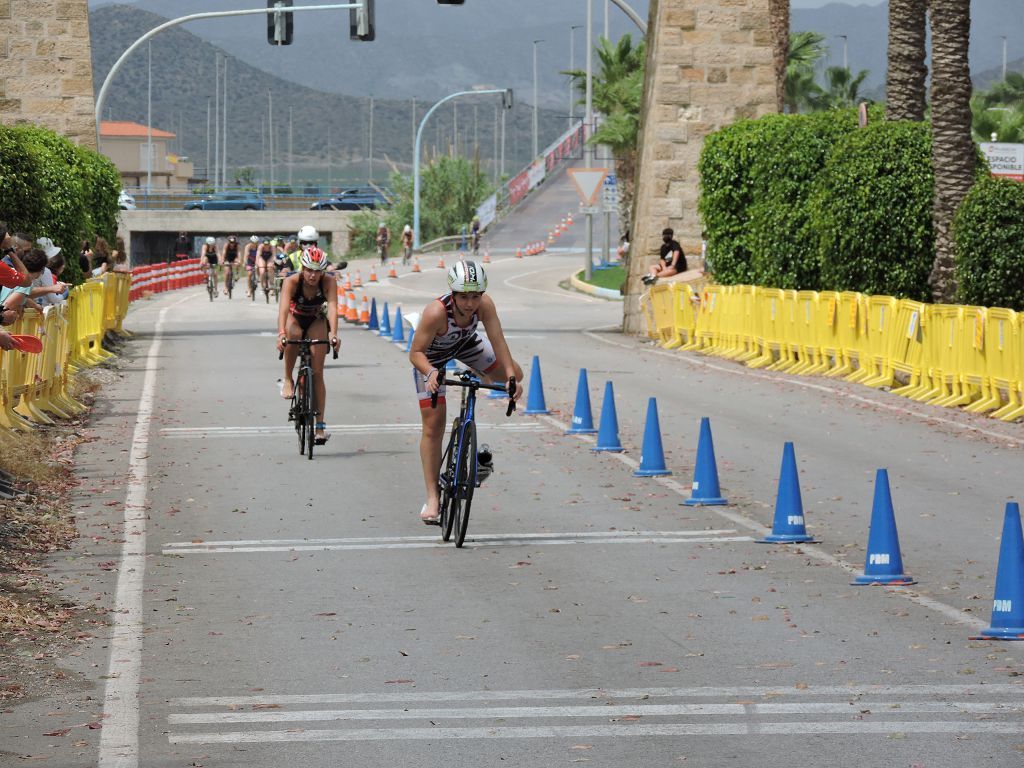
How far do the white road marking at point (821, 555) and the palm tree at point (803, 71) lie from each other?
4000 cm

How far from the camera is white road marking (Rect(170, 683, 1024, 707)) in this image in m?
7.97

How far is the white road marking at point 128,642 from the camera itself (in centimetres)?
724

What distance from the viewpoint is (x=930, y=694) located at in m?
7.98

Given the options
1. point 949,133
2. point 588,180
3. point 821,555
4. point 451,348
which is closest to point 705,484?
point 821,555

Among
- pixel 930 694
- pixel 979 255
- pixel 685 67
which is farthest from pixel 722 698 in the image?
pixel 685 67

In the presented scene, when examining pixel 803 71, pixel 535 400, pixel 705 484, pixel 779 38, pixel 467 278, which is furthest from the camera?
pixel 803 71

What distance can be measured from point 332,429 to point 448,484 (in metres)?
7.53

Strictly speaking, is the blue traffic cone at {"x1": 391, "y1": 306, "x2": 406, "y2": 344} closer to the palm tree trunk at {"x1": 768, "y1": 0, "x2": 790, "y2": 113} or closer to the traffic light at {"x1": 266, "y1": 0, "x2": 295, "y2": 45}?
the traffic light at {"x1": 266, "y1": 0, "x2": 295, "y2": 45}

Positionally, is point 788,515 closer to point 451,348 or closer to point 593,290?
point 451,348

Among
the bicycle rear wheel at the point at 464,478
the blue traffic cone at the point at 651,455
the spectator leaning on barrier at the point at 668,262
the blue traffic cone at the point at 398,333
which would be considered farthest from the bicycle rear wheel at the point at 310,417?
the spectator leaning on barrier at the point at 668,262

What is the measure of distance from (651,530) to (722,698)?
489 cm

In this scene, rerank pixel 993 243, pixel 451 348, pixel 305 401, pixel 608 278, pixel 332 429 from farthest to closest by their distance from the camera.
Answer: pixel 608 278, pixel 993 243, pixel 332 429, pixel 305 401, pixel 451 348

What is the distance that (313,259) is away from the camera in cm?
1675

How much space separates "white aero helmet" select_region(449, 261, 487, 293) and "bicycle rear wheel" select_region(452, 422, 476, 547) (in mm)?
883
